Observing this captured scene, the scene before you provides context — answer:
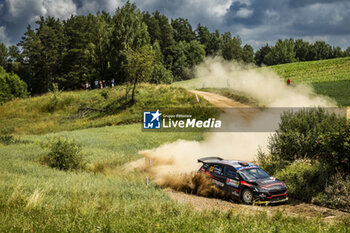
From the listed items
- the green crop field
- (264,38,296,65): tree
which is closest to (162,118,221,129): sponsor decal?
the green crop field

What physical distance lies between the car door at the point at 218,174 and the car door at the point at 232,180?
0.79 feet

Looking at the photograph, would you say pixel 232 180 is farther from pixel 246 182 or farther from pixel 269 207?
pixel 269 207

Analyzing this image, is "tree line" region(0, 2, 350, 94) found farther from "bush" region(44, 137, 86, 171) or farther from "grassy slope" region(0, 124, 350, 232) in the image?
"grassy slope" region(0, 124, 350, 232)

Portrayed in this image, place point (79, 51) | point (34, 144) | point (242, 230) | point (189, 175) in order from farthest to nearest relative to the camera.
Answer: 1. point (79, 51)
2. point (34, 144)
3. point (189, 175)
4. point (242, 230)

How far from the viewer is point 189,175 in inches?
630

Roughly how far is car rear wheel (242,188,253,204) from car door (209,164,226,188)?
1262mm

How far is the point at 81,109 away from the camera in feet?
164

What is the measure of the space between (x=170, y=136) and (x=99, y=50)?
42.7 meters

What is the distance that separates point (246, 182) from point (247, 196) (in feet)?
1.92

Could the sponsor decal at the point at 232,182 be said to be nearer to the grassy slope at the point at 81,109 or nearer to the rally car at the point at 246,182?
the rally car at the point at 246,182

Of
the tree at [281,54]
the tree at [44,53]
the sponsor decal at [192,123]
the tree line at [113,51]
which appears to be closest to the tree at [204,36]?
the tree line at [113,51]

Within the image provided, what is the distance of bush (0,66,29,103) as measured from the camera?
7569 cm

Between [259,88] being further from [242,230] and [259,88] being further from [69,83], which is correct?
[69,83]

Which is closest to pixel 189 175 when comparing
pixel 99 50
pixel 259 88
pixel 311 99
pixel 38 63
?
pixel 311 99
